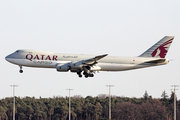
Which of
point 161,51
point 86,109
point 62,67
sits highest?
point 161,51

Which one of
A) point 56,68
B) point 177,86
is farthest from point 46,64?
point 177,86

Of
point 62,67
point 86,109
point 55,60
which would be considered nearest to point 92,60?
point 62,67

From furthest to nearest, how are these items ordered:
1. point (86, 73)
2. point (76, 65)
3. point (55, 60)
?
point (86, 73) → point (55, 60) → point (76, 65)

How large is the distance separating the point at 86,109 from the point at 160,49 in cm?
6137

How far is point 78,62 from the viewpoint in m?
77.4

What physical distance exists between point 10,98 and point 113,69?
252 ft

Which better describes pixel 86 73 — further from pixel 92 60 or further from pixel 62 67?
pixel 62 67

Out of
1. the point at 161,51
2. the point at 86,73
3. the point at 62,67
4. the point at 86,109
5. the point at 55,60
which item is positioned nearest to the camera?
the point at 62,67

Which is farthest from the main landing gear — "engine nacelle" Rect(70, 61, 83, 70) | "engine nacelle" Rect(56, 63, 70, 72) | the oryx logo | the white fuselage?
the oryx logo

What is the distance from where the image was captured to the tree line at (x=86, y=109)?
134 m

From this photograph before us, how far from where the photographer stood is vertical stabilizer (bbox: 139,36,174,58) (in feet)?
275

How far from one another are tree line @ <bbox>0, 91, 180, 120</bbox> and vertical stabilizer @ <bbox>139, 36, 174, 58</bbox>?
5221cm

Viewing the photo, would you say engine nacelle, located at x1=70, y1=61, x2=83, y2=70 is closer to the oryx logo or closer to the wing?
the wing

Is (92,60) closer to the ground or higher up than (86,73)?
higher up
